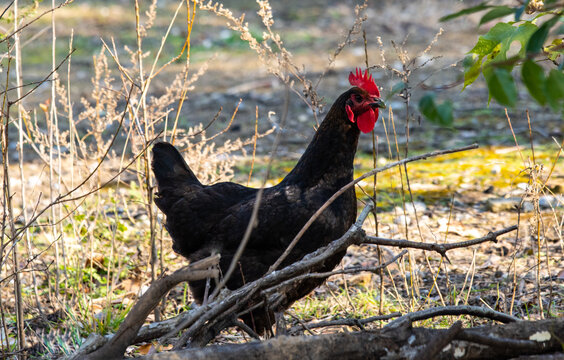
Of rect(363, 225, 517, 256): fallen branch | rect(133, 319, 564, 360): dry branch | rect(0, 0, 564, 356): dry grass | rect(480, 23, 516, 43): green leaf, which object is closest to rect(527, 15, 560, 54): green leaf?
rect(480, 23, 516, 43): green leaf

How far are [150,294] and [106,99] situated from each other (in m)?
1.90

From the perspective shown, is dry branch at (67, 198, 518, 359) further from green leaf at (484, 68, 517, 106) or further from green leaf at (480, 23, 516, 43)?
green leaf at (484, 68, 517, 106)

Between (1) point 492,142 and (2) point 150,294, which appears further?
(1) point 492,142

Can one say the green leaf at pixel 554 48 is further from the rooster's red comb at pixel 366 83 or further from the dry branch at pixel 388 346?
the rooster's red comb at pixel 366 83

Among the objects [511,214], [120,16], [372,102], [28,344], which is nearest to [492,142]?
[511,214]

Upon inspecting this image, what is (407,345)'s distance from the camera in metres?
1.94

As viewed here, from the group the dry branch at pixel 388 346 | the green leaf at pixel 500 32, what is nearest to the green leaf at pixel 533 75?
the green leaf at pixel 500 32

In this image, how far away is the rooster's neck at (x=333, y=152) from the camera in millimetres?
3199

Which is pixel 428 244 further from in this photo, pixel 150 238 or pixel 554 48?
pixel 150 238

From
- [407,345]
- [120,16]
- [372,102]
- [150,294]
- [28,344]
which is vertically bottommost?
[28,344]

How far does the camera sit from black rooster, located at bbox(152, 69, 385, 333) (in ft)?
10.2

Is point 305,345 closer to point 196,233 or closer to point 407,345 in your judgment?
point 407,345

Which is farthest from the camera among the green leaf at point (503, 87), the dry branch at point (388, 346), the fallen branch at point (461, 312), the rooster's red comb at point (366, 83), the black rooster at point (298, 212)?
the rooster's red comb at point (366, 83)

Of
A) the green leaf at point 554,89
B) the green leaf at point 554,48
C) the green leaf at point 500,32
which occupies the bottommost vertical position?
the green leaf at point 554,89
